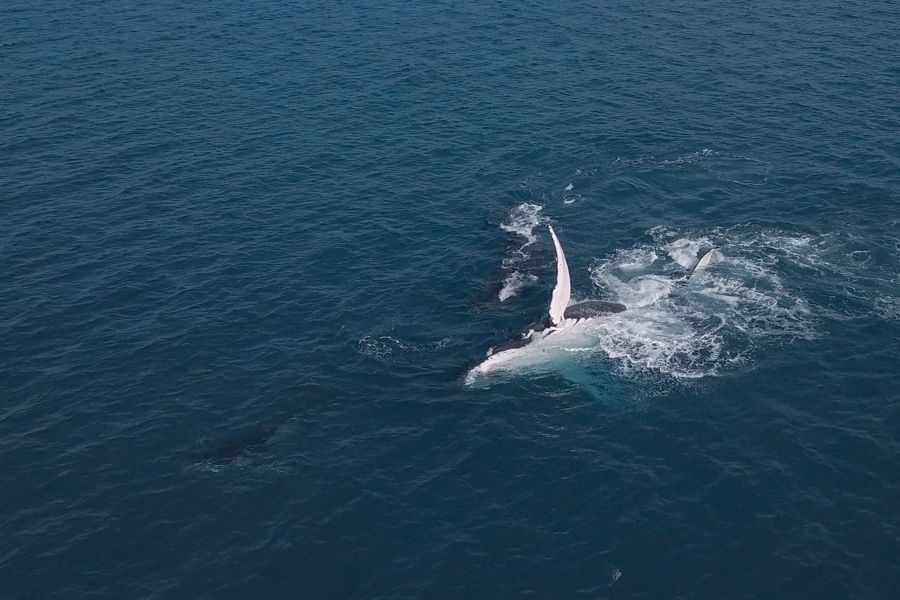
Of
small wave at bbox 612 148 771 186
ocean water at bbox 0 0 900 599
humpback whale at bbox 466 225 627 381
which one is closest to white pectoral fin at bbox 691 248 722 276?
ocean water at bbox 0 0 900 599

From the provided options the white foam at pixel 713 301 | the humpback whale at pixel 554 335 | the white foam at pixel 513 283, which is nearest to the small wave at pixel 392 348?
the humpback whale at pixel 554 335

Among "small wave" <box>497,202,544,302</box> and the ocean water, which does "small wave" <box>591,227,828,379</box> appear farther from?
"small wave" <box>497,202,544,302</box>

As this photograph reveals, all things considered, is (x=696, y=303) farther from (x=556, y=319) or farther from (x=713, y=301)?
(x=556, y=319)

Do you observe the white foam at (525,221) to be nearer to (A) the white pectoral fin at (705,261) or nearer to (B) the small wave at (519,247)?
(B) the small wave at (519,247)

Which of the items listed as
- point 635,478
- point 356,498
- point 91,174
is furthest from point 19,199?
point 635,478

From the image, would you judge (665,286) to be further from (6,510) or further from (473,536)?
(6,510)

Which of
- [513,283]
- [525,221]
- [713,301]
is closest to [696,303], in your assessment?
[713,301]
